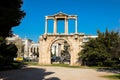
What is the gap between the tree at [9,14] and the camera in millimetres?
14375

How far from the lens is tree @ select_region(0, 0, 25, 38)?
14375mm

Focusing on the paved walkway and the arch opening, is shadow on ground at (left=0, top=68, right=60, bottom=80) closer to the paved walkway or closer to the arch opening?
the paved walkway

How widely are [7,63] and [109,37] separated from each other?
1660 centimetres

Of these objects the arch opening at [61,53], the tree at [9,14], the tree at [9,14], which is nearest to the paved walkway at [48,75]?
the tree at [9,14]

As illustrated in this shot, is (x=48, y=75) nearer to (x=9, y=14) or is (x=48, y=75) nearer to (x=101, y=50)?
(x=9, y=14)

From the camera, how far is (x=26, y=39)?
134 metres

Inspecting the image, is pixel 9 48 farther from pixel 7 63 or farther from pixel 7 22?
pixel 7 22

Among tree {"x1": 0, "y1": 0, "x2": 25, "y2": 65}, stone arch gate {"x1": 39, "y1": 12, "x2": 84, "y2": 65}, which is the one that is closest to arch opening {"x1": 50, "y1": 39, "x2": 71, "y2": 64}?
stone arch gate {"x1": 39, "y1": 12, "x2": 84, "y2": 65}

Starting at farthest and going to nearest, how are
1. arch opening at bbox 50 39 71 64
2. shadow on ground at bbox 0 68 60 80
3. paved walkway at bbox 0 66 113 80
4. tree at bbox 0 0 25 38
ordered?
arch opening at bbox 50 39 71 64 → paved walkway at bbox 0 66 113 80 → shadow on ground at bbox 0 68 60 80 → tree at bbox 0 0 25 38

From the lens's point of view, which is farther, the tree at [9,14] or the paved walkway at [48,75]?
the paved walkway at [48,75]

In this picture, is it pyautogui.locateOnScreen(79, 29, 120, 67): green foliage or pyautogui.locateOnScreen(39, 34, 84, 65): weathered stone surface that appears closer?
pyautogui.locateOnScreen(79, 29, 120, 67): green foliage

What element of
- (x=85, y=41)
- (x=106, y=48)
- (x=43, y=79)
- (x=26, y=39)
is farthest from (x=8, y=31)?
(x=26, y=39)

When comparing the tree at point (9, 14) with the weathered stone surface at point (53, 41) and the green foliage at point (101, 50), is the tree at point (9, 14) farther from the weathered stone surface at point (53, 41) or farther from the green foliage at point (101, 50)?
the weathered stone surface at point (53, 41)

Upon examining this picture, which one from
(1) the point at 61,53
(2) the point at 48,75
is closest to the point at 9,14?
(2) the point at 48,75
